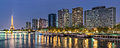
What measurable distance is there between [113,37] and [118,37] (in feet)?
6.76

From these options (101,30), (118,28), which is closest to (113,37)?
(118,28)

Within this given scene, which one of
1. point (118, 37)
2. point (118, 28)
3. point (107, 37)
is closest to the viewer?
point (118, 37)

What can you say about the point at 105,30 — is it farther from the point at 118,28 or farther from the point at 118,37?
the point at 118,37

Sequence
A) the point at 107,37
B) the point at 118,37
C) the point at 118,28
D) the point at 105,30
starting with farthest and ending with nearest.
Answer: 1. the point at 105,30
2. the point at 118,28
3. the point at 107,37
4. the point at 118,37

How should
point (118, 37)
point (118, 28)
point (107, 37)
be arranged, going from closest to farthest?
point (118, 37)
point (107, 37)
point (118, 28)

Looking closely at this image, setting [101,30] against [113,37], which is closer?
[113,37]

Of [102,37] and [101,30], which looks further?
[101,30]

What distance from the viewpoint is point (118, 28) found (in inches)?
4722

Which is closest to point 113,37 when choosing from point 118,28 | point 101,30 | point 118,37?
point 118,37

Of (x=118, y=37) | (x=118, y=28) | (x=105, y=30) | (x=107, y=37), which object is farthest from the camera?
(x=105, y=30)

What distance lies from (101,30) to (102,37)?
7897 centimetres

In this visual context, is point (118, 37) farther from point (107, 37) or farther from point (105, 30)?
point (105, 30)

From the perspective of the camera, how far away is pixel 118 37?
50.2m

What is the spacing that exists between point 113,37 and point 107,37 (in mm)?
2461
